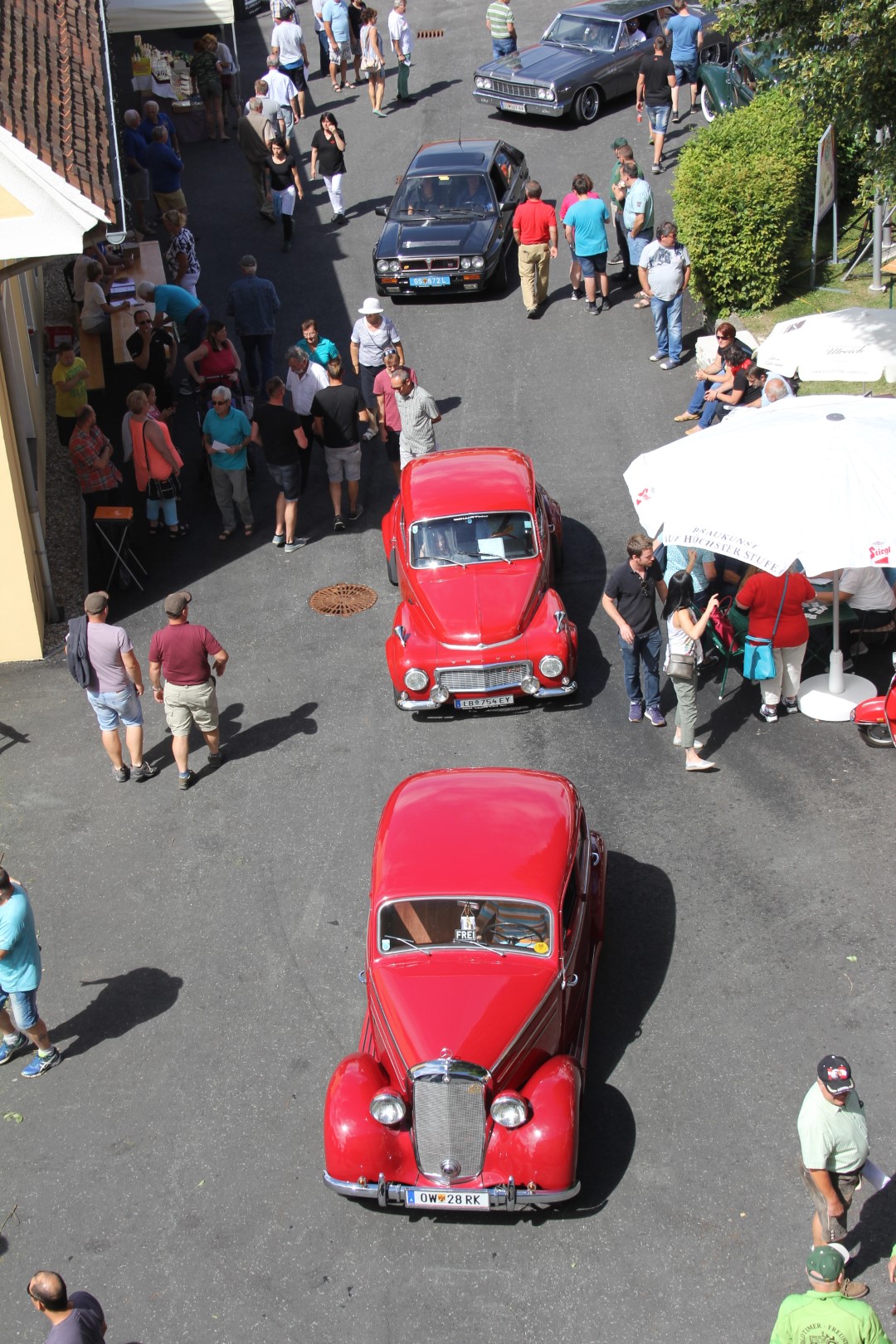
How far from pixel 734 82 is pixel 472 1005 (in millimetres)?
19280

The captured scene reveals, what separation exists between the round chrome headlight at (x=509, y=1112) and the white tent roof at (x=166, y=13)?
23637mm

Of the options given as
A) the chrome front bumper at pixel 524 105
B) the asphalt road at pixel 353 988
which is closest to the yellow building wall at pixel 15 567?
the asphalt road at pixel 353 988

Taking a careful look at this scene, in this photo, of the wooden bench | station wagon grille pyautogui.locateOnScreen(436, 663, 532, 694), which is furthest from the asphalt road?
the wooden bench

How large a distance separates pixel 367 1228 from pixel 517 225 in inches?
572

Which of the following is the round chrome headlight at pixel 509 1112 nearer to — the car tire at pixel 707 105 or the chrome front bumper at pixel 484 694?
the chrome front bumper at pixel 484 694

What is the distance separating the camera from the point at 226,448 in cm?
1459

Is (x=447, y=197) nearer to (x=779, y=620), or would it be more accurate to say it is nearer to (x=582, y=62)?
(x=582, y=62)

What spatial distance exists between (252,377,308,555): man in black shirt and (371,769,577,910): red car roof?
6077mm

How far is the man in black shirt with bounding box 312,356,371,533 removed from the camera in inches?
579

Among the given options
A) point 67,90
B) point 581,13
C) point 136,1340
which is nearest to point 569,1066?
point 136,1340

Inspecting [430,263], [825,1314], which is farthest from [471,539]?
[430,263]

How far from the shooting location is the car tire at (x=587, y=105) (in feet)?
80.7

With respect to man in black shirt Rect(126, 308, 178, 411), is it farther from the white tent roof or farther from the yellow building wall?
the white tent roof

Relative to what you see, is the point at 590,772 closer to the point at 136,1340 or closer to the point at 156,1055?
the point at 156,1055
